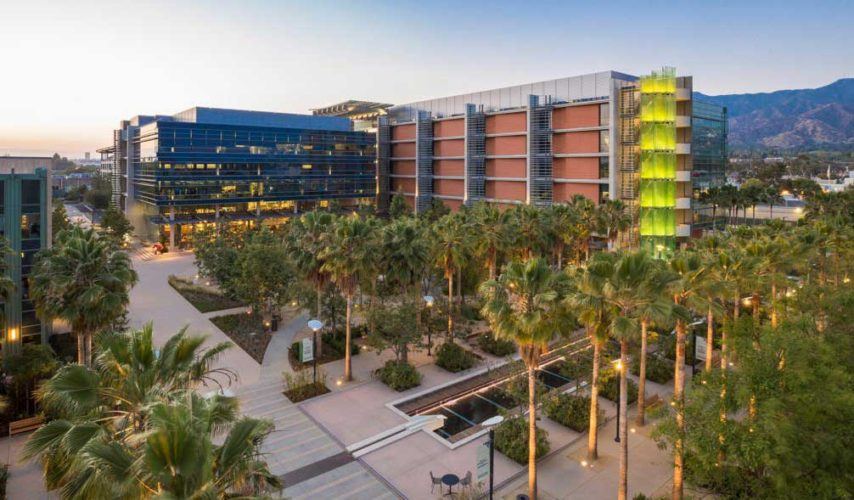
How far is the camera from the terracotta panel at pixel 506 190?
78.6m

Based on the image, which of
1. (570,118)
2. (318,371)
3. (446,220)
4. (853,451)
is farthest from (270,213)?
(853,451)

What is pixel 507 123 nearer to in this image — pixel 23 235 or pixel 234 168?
pixel 234 168

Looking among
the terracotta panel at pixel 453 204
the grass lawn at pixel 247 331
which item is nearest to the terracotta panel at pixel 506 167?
the terracotta panel at pixel 453 204

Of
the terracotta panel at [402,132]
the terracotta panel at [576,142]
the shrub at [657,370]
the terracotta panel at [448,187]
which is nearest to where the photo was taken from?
the shrub at [657,370]

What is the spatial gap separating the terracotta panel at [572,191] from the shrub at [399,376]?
44781 millimetres

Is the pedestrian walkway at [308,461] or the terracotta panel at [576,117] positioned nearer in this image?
the pedestrian walkway at [308,461]

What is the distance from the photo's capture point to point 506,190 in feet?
266

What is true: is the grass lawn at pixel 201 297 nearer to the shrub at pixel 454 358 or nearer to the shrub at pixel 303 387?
the shrub at pixel 303 387

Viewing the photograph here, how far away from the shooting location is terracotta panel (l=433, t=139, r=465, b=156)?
8870cm

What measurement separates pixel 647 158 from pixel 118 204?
111 metres

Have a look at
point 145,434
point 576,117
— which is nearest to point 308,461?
point 145,434

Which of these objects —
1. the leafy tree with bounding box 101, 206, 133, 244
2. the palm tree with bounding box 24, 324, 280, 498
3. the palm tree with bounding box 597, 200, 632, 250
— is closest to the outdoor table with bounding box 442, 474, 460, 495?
the palm tree with bounding box 24, 324, 280, 498

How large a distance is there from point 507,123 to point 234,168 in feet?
158

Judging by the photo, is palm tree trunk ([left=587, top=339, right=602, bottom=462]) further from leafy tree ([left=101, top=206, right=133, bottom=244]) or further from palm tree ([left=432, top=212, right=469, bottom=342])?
leafy tree ([left=101, top=206, right=133, bottom=244])
